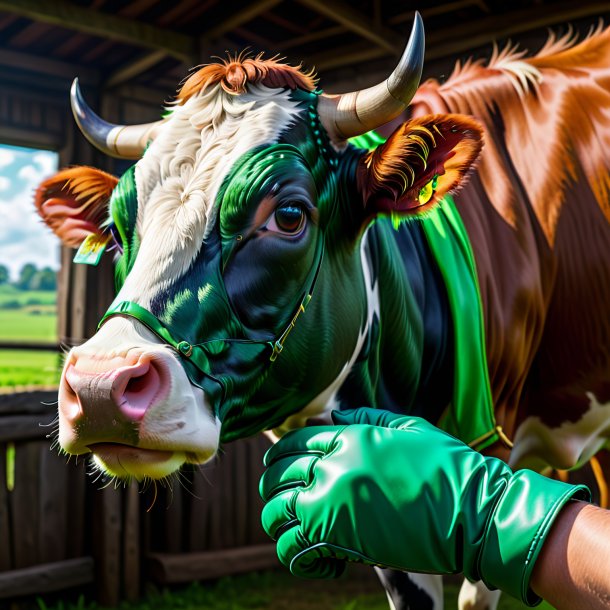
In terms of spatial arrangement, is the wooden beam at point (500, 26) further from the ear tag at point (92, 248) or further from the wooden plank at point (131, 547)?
the wooden plank at point (131, 547)

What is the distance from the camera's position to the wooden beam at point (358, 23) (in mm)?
4285

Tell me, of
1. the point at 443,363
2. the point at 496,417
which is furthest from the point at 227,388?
the point at 496,417

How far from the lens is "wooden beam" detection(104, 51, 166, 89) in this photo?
5555 millimetres

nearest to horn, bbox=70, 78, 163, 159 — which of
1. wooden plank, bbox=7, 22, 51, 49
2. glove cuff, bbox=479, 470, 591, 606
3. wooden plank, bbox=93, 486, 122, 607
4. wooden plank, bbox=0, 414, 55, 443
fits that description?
glove cuff, bbox=479, 470, 591, 606

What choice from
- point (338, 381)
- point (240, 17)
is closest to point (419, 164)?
point (338, 381)

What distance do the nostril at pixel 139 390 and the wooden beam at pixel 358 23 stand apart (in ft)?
11.0

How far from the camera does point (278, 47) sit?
5.25 metres

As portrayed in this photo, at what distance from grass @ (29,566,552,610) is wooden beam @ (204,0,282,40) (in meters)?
3.52

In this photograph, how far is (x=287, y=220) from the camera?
1704 millimetres

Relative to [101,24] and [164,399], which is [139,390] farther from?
[101,24]

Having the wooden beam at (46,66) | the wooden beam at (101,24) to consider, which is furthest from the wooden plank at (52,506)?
the wooden beam at (46,66)

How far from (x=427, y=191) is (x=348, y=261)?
27cm

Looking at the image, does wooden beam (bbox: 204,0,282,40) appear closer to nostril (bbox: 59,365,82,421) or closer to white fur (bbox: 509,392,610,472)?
white fur (bbox: 509,392,610,472)

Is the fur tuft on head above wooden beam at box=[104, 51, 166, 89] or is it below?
below
